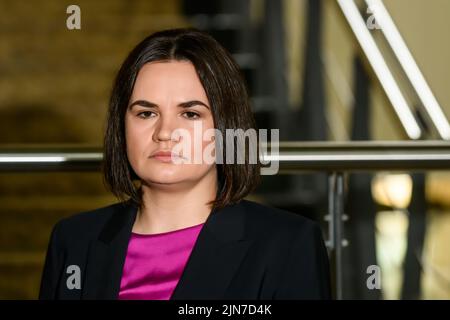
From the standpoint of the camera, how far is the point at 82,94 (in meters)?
3.59

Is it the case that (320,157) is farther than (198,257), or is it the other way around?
(320,157)

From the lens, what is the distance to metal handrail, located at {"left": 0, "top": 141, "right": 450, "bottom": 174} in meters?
1.61

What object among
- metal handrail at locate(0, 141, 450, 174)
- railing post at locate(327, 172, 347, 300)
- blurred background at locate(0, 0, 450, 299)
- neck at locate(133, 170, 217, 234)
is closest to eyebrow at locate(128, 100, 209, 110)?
neck at locate(133, 170, 217, 234)

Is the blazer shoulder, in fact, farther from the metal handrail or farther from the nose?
the metal handrail

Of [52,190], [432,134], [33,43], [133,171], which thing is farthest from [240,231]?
[33,43]

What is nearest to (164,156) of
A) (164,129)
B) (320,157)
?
(164,129)

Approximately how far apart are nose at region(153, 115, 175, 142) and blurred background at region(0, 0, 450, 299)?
44.8 inches

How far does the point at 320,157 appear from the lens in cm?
161

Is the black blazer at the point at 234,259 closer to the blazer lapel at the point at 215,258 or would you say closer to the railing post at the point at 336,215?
the blazer lapel at the point at 215,258

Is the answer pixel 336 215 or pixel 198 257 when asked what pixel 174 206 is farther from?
pixel 336 215

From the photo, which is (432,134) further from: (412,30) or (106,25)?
(412,30)

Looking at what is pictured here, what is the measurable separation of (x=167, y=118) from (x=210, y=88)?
67mm

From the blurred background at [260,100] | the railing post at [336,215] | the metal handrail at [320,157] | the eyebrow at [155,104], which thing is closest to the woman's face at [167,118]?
the eyebrow at [155,104]

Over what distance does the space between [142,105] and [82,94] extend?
8.04ft
